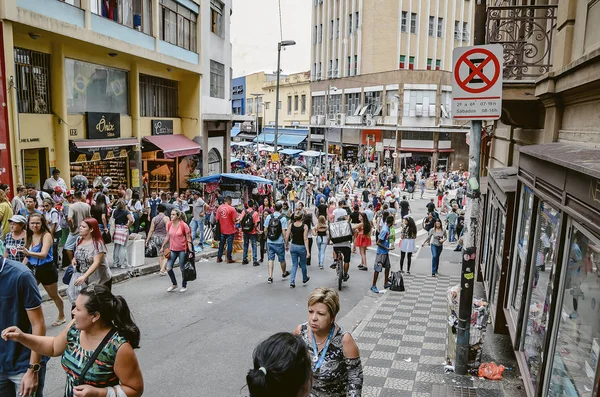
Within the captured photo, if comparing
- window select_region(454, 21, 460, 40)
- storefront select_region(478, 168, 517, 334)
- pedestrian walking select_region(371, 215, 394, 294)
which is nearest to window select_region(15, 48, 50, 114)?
pedestrian walking select_region(371, 215, 394, 294)

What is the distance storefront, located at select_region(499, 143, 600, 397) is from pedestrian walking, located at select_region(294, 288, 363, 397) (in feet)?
5.08

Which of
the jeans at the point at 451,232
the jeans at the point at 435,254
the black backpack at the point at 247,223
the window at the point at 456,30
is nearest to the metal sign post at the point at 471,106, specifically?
the black backpack at the point at 247,223

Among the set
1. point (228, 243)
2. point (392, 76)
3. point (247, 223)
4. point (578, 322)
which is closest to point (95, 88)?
point (228, 243)

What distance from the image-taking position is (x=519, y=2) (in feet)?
33.2

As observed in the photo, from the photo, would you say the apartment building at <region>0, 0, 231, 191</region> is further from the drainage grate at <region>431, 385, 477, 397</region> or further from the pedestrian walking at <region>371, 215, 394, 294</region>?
the drainage grate at <region>431, 385, 477, 397</region>

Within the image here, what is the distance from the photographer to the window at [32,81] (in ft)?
49.6

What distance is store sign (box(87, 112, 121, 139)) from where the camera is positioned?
18594mm

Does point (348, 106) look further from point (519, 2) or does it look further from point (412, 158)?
point (519, 2)

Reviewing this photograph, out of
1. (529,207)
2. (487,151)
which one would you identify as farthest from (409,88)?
(529,207)

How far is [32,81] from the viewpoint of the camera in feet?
51.7

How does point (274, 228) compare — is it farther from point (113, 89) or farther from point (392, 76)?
point (392, 76)

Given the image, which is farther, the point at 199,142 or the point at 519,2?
the point at 199,142

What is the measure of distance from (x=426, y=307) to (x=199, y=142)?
18.8 metres

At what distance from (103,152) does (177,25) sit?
865 centimetres
